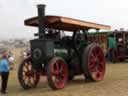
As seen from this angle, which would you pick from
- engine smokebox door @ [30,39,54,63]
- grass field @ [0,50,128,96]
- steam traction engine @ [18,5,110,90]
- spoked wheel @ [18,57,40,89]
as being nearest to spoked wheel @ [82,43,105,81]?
steam traction engine @ [18,5,110,90]

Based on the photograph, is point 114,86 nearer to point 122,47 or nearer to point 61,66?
point 61,66

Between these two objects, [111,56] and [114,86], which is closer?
[114,86]

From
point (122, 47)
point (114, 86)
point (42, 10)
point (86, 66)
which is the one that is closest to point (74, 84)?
point (86, 66)

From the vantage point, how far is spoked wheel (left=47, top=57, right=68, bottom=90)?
35.5 feet

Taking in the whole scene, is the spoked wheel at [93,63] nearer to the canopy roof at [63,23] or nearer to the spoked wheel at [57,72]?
the canopy roof at [63,23]

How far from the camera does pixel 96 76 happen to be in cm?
1309

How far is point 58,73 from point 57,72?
10 cm

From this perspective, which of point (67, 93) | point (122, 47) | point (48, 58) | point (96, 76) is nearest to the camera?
point (67, 93)

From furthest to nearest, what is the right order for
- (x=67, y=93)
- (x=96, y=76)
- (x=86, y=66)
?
(x=96, y=76), (x=86, y=66), (x=67, y=93)

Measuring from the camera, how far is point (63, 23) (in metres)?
11.8

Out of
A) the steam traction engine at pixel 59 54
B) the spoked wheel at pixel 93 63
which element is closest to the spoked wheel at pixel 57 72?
the steam traction engine at pixel 59 54

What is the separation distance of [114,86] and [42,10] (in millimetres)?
3256

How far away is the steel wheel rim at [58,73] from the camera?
11.1 m

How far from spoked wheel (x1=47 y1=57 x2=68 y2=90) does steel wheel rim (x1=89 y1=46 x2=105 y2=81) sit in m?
1.25
